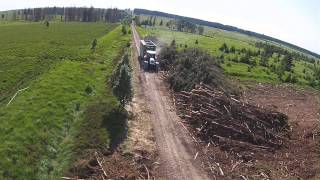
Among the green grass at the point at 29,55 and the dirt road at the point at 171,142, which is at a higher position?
the dirt road at the point at 171,142

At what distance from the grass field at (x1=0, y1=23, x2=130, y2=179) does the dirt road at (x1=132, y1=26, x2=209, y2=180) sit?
4603 mm

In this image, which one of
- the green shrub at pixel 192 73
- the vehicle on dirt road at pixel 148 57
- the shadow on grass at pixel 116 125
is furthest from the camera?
the vehicle on dirt road at pixel 148 57

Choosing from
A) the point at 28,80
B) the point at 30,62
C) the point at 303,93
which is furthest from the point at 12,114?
the point at 303,93

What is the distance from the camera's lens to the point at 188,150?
39.0 m

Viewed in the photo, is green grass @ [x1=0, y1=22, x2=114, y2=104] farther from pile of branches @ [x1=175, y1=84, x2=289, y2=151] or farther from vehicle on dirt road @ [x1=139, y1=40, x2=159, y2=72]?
pile of branches @ [x1=175, y1=84, x2=289, y2=151]

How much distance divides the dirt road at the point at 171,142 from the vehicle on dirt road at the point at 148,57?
1317cm

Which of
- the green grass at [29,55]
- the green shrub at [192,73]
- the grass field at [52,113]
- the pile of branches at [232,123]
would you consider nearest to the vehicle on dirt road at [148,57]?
the green shrub at [192,73]

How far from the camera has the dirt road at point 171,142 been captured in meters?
34.8

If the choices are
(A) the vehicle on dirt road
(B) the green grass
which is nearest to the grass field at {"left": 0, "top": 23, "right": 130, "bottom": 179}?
(B) the green grass

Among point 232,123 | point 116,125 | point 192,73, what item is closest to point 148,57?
point 192,73

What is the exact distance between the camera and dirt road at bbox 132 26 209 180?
34750 mm

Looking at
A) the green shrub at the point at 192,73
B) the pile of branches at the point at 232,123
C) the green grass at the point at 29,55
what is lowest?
the green grass at the point at 29,55

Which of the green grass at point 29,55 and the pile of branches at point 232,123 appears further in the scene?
the green grass at point 29,55

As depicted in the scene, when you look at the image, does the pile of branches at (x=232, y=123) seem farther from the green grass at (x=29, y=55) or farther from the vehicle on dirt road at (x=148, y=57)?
the green grass at (x=29, y=55)
